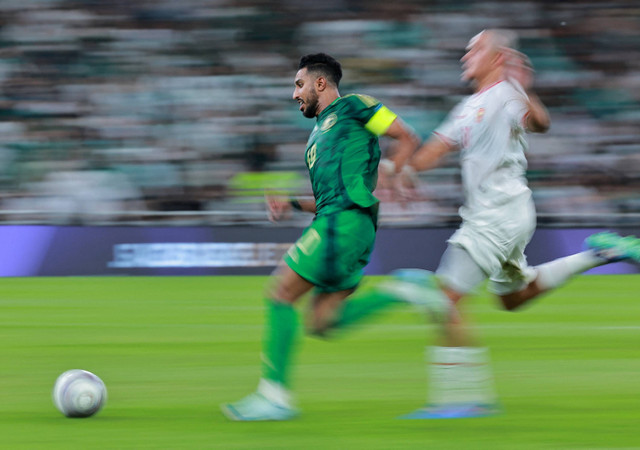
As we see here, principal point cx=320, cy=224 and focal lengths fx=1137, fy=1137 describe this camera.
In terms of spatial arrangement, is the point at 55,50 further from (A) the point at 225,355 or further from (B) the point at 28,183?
(A) the point at 225,355

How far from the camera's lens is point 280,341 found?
4594 mm

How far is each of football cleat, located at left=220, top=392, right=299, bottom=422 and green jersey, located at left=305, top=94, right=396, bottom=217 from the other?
2.69 feet

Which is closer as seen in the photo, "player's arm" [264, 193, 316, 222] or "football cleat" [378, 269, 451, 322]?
"football cleat" [378, 269, 451, 322]

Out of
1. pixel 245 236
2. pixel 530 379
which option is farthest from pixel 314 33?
pixel 530 379

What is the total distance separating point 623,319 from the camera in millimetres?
8844

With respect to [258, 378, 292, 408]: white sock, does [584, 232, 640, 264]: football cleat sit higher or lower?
higher

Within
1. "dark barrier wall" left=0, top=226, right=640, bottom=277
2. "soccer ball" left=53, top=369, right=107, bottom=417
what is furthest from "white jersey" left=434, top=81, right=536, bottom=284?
"dark barrier wall" left=0, top=226, right=640, bottom=277

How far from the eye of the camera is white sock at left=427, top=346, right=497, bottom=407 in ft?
14.7

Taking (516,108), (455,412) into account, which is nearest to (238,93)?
(516,108)

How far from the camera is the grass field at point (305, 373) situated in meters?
4.40

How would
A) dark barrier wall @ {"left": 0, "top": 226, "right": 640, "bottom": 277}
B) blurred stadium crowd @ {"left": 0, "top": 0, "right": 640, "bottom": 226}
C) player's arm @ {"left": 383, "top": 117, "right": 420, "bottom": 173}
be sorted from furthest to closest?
1. blurred stadium crowd @ {"left": 0, "top": 0, "right": 640, "bottom": 226}
2. dark barrier wall @ {"left": 0, "top": 226, "right": 640, "bottom": 277}
3. player's arm @ {"left": 383, "top": 117, "right": 420, "bottom": 173}

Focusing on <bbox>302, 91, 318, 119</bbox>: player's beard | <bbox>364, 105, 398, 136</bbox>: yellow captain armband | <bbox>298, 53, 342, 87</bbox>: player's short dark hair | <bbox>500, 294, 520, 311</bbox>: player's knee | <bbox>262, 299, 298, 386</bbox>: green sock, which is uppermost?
<bbox>298, 53, 342, 87</bbox>: player's short dark hair

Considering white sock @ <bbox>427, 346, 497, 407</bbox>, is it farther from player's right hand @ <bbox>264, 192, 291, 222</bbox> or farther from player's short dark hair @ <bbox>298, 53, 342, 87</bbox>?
player's short dark hair @ <bbox>298, 53, 342, 87</bbox>

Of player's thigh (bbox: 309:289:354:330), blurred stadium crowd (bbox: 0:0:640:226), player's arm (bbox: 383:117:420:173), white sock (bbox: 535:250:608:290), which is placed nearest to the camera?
player's arm (bbox: 383:117:420:173)
